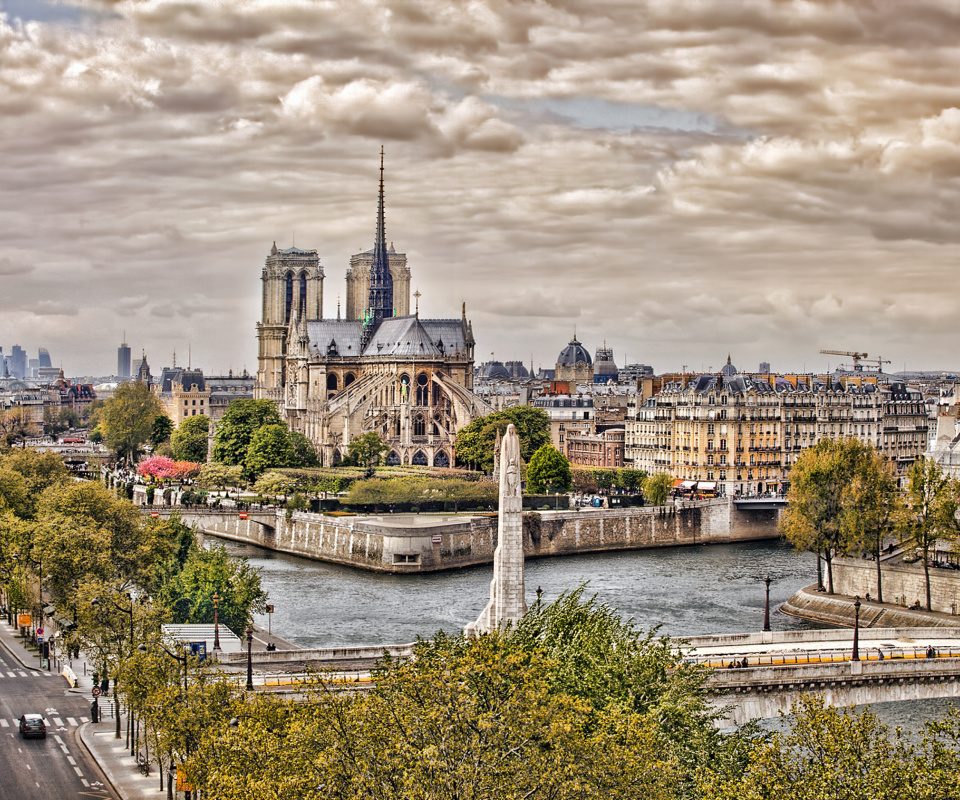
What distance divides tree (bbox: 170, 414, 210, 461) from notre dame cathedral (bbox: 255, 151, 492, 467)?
401 inches

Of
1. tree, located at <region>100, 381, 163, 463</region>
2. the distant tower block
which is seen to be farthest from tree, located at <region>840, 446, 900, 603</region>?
tree, located at <region>100, 381, 163, 463</region>

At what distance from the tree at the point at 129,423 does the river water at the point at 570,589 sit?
5970cm

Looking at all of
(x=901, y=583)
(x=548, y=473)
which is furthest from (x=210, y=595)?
(x=548, y=473)

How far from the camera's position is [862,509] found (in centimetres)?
7000

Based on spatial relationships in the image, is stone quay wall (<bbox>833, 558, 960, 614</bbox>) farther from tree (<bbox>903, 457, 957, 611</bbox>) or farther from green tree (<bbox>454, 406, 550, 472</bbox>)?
green tree (<bbox>454, 406, 550, 472</bbox>)

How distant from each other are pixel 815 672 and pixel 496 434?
83.7 meters

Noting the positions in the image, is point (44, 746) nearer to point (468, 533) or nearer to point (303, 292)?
point (468, 533)

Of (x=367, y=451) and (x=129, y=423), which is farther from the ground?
(x=129, y=423)

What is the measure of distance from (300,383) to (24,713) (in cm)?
10786

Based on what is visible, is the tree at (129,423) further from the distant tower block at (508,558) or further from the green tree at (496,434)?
the distant tower block at (508,558)

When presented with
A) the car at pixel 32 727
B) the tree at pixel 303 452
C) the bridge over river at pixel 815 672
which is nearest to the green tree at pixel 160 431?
the tree at pixel 303 452

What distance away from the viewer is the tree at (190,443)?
13838 centimetres

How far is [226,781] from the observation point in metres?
27.1

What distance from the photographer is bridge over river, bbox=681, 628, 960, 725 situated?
43.0 meters
